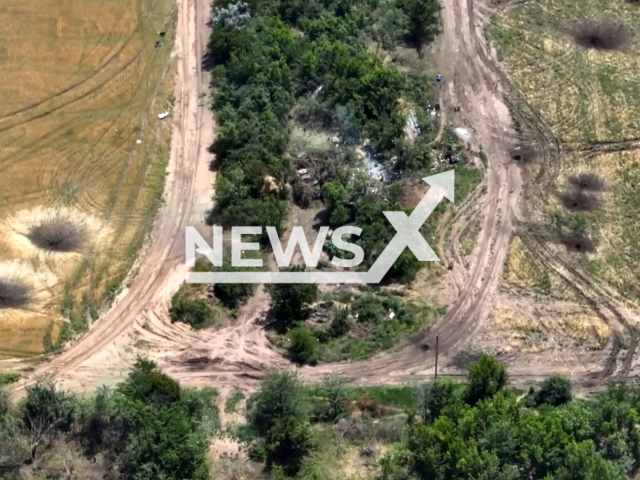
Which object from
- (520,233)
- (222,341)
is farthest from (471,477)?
(520,233)

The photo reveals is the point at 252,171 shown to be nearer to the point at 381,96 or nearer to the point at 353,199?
the point at 353,199

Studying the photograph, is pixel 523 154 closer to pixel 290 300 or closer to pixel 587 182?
pixel 587 182

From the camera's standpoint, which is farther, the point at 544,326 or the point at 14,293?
the point at 14,293

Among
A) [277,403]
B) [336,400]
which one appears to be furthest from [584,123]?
[277,403]

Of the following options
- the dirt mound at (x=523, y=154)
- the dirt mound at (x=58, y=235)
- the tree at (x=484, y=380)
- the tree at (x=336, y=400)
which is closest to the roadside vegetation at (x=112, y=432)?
the tree at (x=336, y=400)

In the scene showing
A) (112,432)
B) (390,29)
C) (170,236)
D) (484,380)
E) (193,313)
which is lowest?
(112,432)

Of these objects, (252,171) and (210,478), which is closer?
(210,478)

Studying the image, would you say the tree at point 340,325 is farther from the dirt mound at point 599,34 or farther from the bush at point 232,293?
the dirt mound at point 599,34
